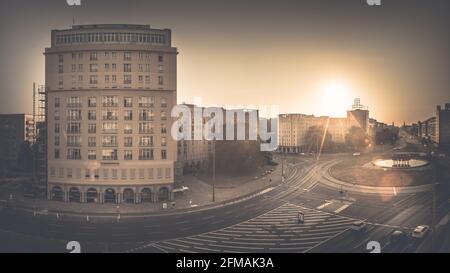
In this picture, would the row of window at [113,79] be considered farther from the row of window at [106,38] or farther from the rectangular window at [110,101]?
the row of window at [106,38]

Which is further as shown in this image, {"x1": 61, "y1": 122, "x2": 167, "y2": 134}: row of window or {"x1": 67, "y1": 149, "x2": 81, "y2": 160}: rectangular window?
{"x1": 67, "y1": 149, "x2": 81, "y2": 160}: rectangular window

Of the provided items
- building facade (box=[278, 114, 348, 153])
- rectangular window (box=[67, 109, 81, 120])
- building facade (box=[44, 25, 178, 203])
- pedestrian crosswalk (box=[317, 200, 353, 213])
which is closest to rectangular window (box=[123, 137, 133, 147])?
building facade (box=[44, 25, 178, 203])

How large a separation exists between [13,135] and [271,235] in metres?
14.9

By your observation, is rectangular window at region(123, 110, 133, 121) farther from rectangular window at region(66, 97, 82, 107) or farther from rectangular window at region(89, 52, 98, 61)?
rectangular window at region(89, 52, 98, 61)

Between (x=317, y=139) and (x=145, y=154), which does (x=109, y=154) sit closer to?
(x=145, y=154)

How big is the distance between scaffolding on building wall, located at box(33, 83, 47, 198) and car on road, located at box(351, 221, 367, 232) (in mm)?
9729

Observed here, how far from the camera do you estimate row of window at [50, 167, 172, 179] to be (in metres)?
10.2

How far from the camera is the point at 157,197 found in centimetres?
1069

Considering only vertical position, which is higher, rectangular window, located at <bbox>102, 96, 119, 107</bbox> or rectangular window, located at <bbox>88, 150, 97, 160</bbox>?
rectangular window, located at <bbox>102, 96, 119, 107</bbox>

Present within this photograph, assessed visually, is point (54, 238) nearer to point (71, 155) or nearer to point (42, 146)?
point (71, 155)

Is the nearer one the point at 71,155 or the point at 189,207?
the point at 189,207

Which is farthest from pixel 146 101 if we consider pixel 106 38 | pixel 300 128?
pixel 300 128
